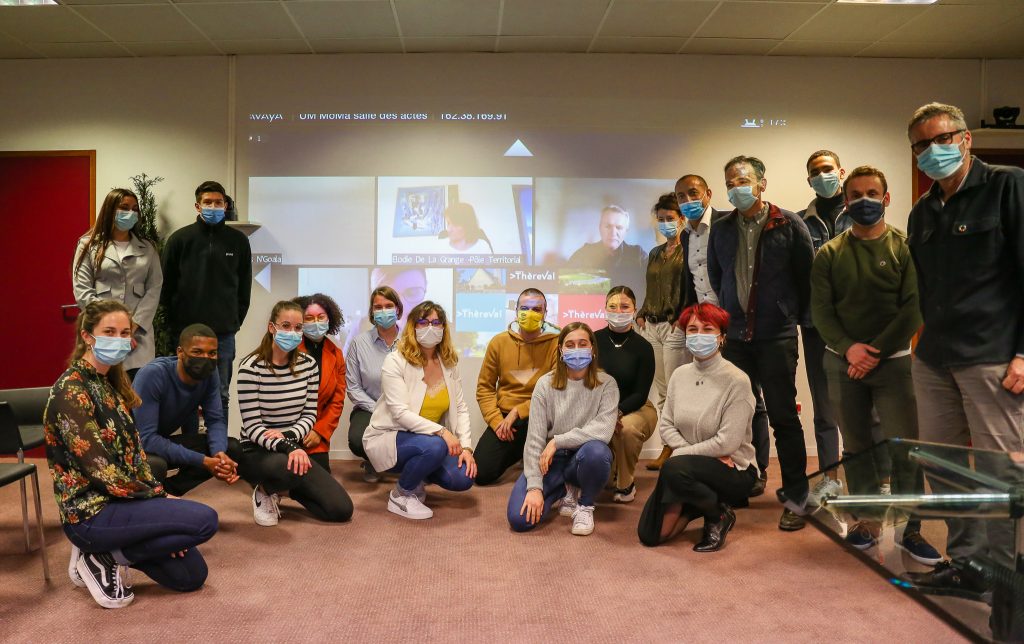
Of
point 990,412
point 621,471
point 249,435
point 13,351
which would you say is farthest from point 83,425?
point 13,351

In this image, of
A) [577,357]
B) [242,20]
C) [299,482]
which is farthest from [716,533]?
[242,20]

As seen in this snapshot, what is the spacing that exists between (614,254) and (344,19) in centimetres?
238

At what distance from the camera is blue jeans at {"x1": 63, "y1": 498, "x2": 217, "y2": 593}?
2.52 metres

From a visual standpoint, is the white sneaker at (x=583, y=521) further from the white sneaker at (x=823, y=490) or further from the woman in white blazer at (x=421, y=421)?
the white sneaker at (x=823, y=490)

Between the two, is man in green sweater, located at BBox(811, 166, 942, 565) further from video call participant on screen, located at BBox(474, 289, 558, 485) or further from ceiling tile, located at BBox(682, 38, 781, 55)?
ceiling tile, located at BBox(682, 38, 781, 55)

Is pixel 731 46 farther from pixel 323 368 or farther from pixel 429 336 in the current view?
pixel 323 368

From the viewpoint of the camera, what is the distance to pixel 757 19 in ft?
15.5

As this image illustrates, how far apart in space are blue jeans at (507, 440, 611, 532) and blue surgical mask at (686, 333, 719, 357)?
0.66 metres

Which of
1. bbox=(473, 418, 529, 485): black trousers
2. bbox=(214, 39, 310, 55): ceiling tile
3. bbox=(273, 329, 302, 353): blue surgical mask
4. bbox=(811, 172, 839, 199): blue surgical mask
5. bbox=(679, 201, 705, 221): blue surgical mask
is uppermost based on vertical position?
bbox=(214, 39, 310, 55): ceiling tile

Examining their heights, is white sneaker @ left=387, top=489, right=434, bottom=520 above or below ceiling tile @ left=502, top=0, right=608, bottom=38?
below

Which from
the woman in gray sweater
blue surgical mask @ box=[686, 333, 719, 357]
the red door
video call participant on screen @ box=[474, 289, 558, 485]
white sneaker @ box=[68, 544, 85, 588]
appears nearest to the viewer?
white sneaker @ box=[68, 544, 85, 588]

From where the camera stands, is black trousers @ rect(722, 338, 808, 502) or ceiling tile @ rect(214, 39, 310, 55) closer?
black trousers @ rect(722, 338, 808, 502)

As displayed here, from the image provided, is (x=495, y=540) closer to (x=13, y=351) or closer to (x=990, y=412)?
(x=990, y=412)

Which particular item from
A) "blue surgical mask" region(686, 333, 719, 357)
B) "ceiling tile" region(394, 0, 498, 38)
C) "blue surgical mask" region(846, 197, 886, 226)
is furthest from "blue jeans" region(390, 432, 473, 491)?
"ceiling tile" region(394, 0, 498, 38)
